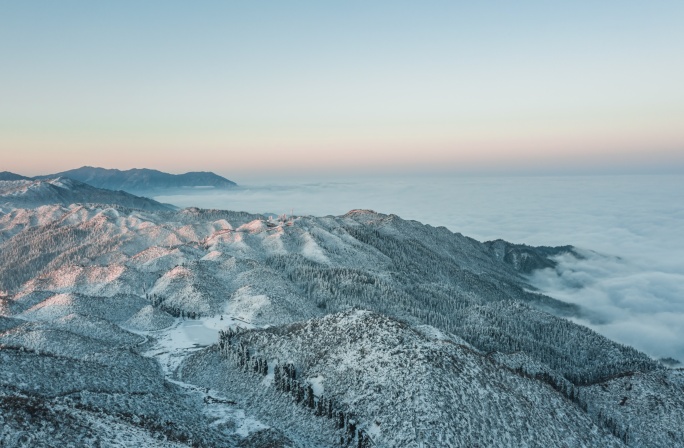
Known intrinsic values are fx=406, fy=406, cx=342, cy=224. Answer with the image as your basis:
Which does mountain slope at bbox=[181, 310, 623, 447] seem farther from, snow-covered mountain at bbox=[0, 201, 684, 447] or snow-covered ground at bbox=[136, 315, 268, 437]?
snow-covered ground at bbox=[136, 315, 268, 437]

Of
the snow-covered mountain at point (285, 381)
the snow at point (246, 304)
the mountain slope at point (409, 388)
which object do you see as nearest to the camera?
the snow-covered mountain at point (285, 381)

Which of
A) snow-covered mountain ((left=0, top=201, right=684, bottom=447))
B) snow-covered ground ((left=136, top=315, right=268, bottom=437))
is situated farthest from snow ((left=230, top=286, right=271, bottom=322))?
snow-covered ground ((left=136, top=315, right=268, bottom=437))

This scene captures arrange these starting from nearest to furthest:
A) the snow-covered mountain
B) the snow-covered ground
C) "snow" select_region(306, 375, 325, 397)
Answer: the snow-covered mountain
the snow-covered ground
"snow" select_region(306, 375, 325, 397)

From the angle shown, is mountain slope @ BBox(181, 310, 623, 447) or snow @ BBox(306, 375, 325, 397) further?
snow @ BBox(306, 375, 325, 397)

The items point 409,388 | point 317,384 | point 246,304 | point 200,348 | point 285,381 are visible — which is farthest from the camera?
point 246,304

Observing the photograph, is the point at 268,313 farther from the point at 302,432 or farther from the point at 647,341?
the point at 647,341

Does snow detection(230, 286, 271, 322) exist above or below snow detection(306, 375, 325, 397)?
below

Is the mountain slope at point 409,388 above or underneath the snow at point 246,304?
above

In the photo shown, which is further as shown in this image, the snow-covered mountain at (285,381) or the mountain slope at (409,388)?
the mountain slope at (409,388)

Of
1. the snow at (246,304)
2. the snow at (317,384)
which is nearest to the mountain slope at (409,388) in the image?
the snow at (317,384)

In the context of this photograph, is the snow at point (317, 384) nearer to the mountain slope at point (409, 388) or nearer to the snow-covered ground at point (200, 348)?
the mountain slope at point (409, 388)

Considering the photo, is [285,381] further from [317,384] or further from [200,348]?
[200,348]

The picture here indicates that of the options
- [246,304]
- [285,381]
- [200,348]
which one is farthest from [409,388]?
[246,304]
